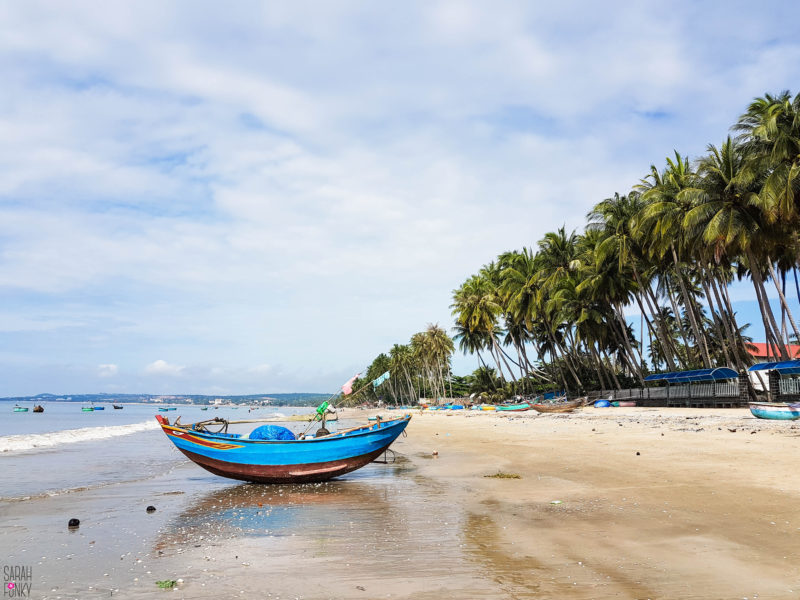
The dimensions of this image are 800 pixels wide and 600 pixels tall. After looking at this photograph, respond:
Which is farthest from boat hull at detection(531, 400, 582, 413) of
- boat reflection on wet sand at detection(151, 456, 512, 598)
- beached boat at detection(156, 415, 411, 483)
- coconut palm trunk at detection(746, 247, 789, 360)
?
boat reflection on wet sand at detection(151, 456, 512, 598)

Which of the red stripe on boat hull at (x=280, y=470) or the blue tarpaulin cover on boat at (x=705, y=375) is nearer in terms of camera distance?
the red stripe on boat hull at (x=280, y=470)

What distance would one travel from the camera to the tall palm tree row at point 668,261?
88.3 ft

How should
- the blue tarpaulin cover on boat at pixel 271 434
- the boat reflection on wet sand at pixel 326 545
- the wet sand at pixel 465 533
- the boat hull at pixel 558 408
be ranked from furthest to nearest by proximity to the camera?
the boat hull at pixel 558 408 < the blue tarpaulin cover on boat at pixel 271 434 < the boat reflection on wet sand at pixel 326 545 < the wet sand at pixel 465 533

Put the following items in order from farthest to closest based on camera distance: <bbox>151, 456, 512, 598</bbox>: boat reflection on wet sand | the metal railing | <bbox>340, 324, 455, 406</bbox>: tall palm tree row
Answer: <bbox>340, 324, 455, 406</bbox>: tall palm tree row, the metal railing, <bbox>151, 456, 512, 598</bbox>: boat reflection on wet sand

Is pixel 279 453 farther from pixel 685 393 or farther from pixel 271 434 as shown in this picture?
pixel 685 393

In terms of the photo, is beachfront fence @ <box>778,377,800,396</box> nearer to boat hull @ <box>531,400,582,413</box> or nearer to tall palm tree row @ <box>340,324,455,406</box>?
boat hull @ <box>531,400,582,413</box>

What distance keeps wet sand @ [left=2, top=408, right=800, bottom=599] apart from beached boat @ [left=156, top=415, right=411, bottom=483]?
0.40 meters

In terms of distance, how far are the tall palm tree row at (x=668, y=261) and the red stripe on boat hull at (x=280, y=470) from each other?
2263 centimetres

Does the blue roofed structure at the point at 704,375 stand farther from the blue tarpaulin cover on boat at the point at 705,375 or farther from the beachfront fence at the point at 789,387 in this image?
the beachfront fence at the point at 789,387

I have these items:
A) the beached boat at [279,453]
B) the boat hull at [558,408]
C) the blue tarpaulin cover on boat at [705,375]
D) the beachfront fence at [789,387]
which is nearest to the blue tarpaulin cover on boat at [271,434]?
A: the beached boat at [279,453]

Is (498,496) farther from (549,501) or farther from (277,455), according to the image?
(277,455)

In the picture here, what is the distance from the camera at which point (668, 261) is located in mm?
39312

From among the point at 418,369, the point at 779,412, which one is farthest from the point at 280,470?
the point at 418,369

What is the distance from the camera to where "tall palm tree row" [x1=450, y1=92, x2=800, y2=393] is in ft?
88.3
